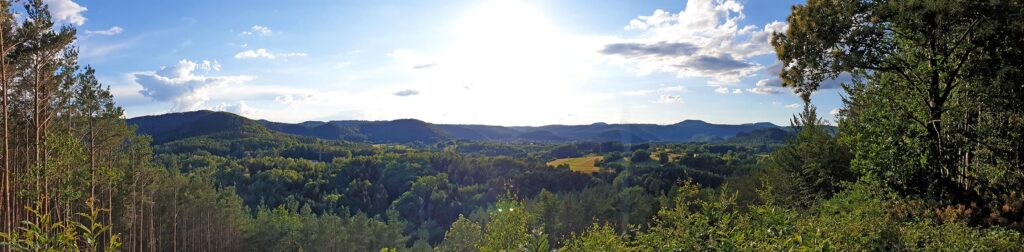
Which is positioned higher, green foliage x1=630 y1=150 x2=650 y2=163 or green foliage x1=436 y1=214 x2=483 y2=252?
green foliage x1=630 y1=150 x2=650 y2=163

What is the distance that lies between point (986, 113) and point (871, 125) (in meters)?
2.40

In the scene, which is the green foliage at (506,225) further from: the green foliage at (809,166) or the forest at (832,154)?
the green foliage at (809,166)

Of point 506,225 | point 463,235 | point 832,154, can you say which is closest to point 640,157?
point 463,235

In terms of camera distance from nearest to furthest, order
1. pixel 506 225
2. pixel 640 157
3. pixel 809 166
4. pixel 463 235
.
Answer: pixel 506 225
pixel 809 166
pixel 463 235
pixel 640 157

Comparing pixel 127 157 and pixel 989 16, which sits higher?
pixel 989 16

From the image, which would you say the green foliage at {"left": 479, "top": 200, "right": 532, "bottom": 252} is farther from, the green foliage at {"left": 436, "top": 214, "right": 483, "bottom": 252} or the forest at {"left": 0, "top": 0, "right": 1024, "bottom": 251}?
the green foliage at {"left": 436, "top": 214, "right": 483, "bottom": 252}

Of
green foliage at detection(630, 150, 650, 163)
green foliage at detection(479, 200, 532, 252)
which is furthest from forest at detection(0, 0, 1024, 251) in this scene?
green foliage at detection(630, 150, 650, 163)

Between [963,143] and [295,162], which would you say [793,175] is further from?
[295,162]

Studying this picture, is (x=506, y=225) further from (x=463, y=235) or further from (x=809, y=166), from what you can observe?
(x=463, y=235)

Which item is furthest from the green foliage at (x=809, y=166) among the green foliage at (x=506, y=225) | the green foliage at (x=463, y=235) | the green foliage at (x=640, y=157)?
the green foliage at (x=640, y=157)

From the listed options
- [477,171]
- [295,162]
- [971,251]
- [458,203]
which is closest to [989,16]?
[971,251]

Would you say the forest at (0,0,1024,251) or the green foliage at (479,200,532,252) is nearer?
the forest at (0,0,1024,251)

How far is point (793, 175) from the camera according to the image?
2942cm

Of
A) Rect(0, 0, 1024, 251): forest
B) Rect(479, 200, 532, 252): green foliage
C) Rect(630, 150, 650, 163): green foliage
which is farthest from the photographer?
Rect(630, 150, 650, 163): green foliage
